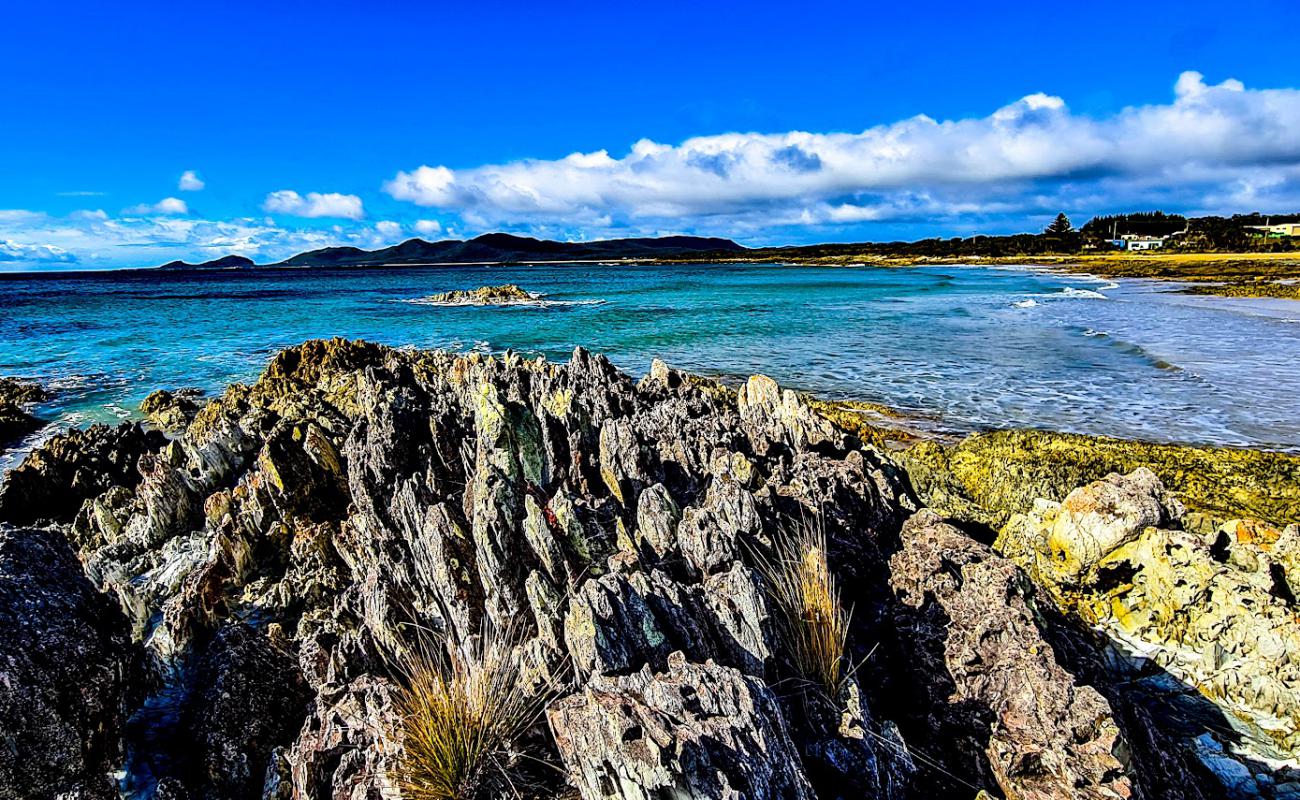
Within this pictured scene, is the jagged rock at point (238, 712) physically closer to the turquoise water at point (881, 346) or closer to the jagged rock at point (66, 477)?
the jagged rock at point (66, 477)

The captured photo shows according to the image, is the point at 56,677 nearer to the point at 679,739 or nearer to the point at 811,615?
the point at 679,739

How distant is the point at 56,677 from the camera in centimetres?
254

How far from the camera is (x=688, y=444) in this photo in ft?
18.2

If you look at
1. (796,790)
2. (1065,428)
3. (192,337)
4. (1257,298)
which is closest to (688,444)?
(796,790)

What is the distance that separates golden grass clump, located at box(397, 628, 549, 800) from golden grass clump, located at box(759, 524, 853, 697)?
1.20 meters

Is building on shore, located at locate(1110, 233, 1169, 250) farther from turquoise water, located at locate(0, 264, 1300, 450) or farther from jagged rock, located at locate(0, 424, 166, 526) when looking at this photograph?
jagged rock, located at locate(0, 424, 166, 526)

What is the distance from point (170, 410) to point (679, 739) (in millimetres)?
14881

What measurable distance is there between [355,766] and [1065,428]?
37.9 feet

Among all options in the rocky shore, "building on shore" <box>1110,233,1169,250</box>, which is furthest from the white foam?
"building on shore" <box>1110,233,1169,250</box>

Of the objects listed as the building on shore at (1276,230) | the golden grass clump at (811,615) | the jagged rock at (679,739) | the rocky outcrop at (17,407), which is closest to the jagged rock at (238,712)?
the jagged rock at (679,739)

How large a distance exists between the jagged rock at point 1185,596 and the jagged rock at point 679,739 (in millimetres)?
2758

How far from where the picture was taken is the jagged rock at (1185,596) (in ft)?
11.4

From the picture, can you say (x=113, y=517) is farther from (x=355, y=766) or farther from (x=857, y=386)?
(x=857, y=386)

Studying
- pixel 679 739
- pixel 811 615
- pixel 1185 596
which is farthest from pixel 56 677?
pixel 1185 596
